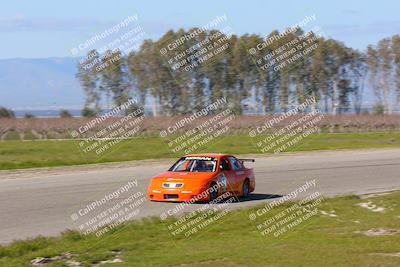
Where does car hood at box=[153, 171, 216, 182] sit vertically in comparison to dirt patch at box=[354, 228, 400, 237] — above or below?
above

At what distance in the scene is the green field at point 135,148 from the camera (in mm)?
32938

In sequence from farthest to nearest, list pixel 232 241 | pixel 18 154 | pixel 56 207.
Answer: pixel 18 154
pixel 56 207
pixel 232 241

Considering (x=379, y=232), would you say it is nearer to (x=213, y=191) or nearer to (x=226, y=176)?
(x=213, y=191)

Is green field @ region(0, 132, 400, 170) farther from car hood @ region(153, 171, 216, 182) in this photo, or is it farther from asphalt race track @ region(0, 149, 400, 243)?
car hood @ region(153, 171, 216, 182)

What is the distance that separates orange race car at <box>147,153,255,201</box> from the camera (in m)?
18.0

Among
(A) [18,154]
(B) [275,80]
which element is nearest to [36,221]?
(A) [18,154]

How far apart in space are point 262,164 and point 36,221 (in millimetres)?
16654

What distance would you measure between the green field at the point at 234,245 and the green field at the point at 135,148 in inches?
671

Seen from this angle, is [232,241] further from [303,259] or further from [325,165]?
[325,165]

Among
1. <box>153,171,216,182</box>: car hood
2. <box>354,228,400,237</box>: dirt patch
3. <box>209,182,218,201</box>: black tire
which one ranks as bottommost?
<box>354,228,400,237</box>: dirt patch

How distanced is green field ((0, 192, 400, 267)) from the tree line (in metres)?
57.7

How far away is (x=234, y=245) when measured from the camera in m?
11.4

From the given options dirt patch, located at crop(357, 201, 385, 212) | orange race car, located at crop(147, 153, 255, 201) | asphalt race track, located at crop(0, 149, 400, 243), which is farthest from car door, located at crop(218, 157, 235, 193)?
dirt patch, located at crop(357, 201, 385, 212)

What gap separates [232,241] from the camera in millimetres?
11914
